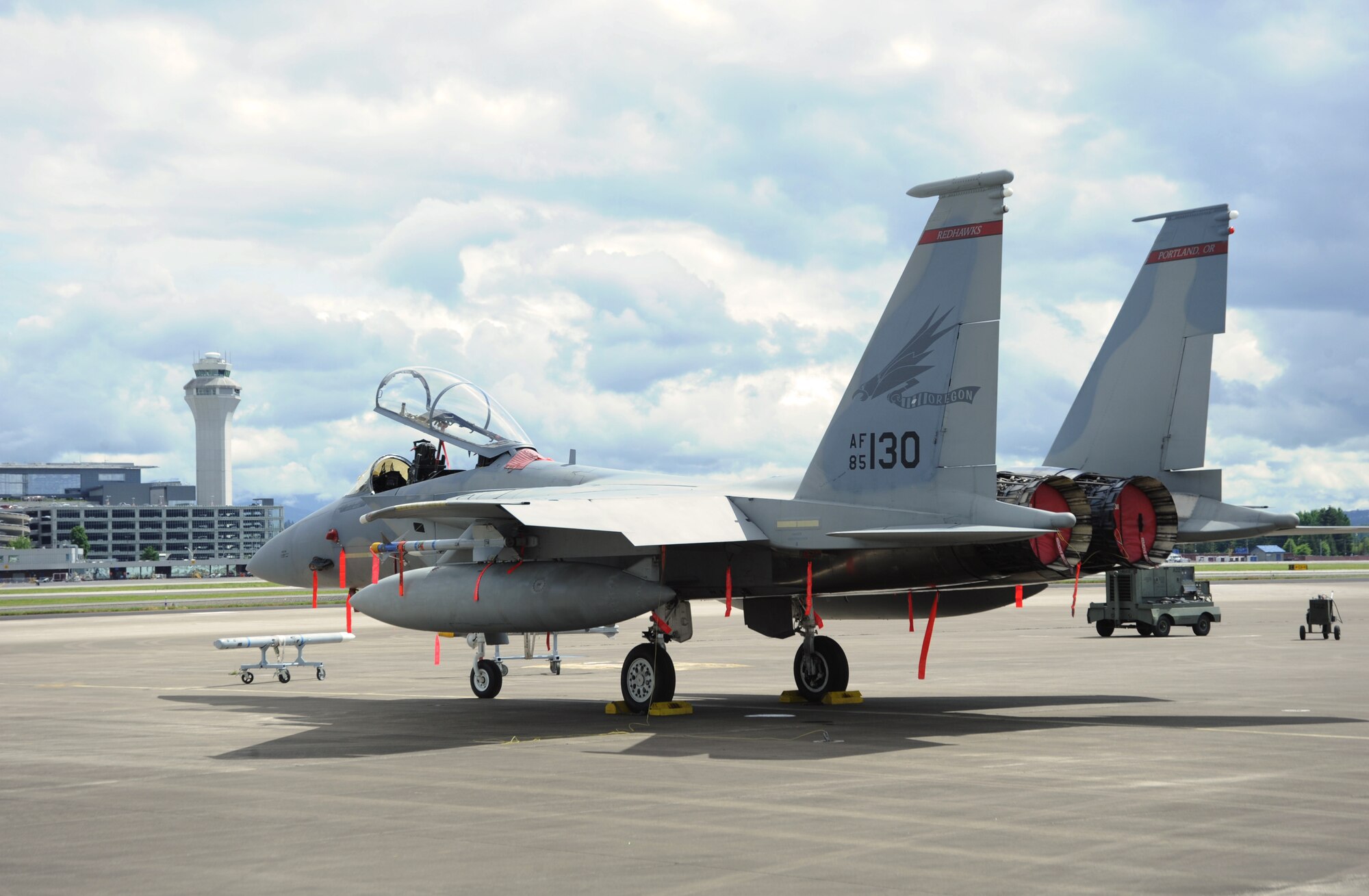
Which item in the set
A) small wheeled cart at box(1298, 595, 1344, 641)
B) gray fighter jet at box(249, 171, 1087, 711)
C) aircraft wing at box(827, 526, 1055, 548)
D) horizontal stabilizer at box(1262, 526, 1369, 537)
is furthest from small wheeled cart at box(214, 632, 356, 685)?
small wheeled cart at box(1298, 595, 1344, 641)

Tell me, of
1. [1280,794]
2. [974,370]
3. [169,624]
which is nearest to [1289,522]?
[974,370]

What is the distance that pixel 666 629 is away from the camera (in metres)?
16.2

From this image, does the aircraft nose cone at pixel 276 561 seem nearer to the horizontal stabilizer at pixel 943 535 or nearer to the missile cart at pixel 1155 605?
the horizontal stabilizer at pixel 943 535

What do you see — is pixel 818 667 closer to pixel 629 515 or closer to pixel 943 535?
pixel 629 515

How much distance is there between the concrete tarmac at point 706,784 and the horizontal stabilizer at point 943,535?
1968 mm

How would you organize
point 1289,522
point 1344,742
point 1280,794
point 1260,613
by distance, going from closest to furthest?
point 1280,794
point 1344,742
point 1289,522
point 1260,613

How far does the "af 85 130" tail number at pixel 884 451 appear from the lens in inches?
551

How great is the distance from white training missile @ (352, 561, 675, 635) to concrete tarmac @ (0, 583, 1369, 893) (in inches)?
47.7

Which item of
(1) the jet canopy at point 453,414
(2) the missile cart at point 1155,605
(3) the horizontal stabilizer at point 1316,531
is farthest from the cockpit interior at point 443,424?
(2) the missile cart at point 1155,605

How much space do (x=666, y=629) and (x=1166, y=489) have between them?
5977 mm

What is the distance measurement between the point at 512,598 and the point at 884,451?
4542mm

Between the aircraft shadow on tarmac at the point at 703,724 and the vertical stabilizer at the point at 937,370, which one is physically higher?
the vertical stabilizer at the point at 937,370

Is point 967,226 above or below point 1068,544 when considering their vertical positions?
above

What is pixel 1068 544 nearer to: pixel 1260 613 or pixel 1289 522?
pixel 1289 522
